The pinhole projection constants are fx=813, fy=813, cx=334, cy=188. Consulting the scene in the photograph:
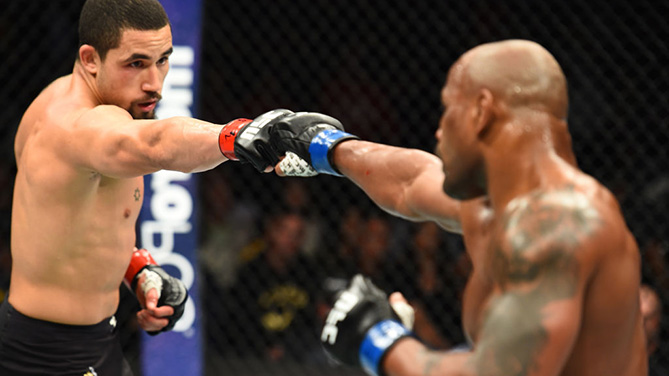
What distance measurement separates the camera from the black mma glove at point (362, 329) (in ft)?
3.95

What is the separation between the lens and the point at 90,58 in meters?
1.92

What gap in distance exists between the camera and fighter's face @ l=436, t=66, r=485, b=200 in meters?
1.23

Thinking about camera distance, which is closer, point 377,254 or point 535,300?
point 535,300

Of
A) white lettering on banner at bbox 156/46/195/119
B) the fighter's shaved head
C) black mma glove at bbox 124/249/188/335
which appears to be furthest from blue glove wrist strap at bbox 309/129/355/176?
white lettering on banner at bbox 156/46/195/119

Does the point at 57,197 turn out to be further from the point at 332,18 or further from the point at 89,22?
the point at 332,18

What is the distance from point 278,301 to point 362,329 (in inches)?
89.1

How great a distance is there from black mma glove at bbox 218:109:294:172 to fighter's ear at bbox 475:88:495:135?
54cm

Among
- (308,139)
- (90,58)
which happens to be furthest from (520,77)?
(90,58)

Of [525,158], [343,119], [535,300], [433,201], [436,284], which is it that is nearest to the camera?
[535,300]

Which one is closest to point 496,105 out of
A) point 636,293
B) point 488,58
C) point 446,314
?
point 488,58

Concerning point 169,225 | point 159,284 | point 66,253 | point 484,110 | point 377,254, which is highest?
point 484,110

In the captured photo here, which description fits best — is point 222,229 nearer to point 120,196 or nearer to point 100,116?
point 120,196

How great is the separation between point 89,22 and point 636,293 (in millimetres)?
1338

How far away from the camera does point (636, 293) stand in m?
1.19
